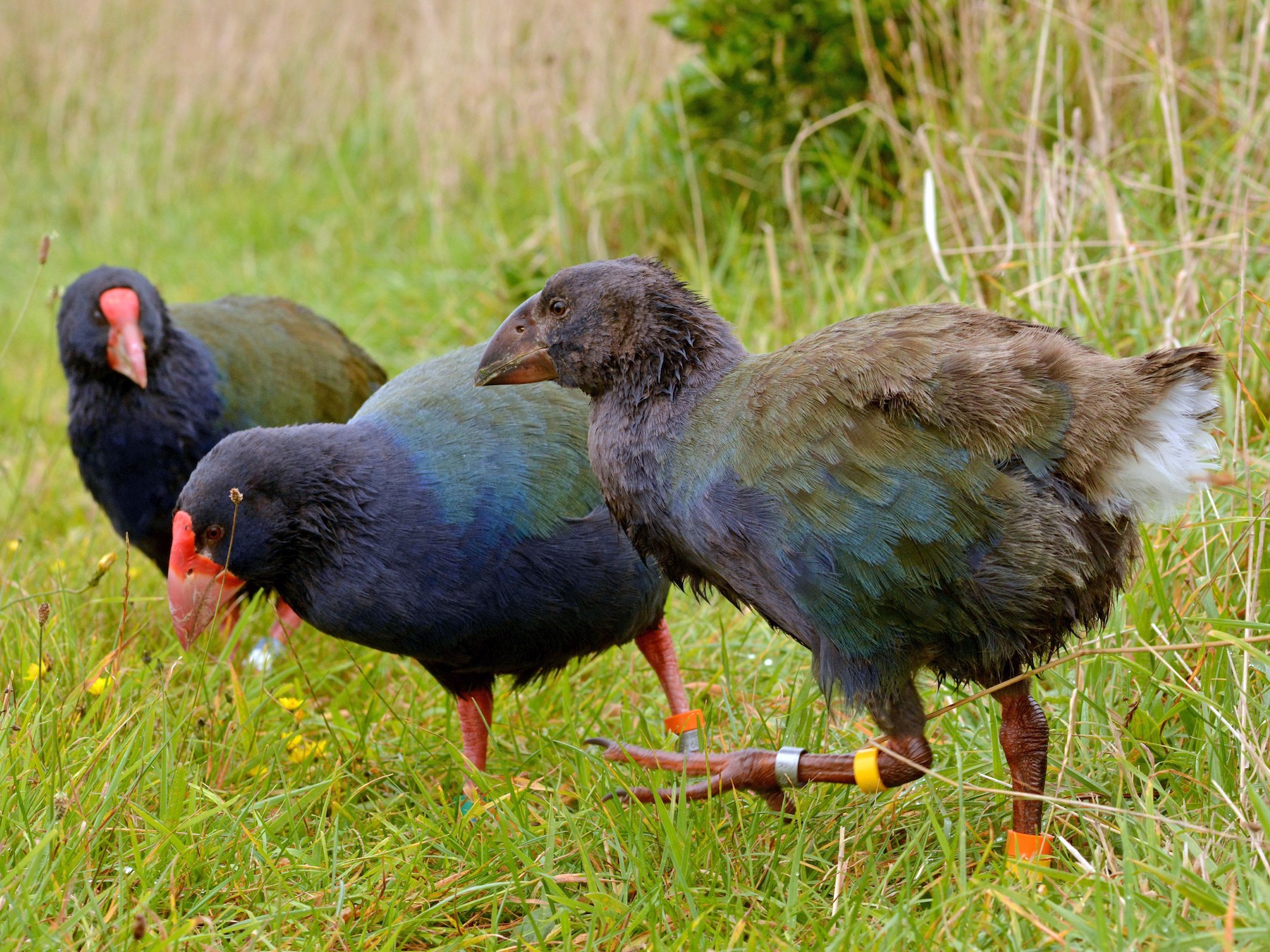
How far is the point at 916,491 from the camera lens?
184 cm

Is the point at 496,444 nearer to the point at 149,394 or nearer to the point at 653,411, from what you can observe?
the point at 653,411

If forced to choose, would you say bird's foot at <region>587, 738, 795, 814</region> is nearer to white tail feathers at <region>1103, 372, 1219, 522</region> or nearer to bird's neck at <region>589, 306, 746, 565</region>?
bird's neck at <region>589, 306, 746, 565</region>

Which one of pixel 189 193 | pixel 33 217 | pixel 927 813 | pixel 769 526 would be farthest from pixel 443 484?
pixel 33 217

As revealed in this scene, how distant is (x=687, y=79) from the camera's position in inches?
168

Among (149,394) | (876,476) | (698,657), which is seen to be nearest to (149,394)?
(149,394)

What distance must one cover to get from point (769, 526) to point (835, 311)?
6.39 feet

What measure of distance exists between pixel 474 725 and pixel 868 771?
85 cm

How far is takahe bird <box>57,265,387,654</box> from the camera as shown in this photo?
123 inches

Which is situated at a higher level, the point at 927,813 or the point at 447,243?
the point at 447,243

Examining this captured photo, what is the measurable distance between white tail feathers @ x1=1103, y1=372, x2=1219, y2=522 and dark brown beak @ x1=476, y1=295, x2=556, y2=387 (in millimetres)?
→ 918

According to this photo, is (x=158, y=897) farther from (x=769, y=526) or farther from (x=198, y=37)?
(x=198, y=37)

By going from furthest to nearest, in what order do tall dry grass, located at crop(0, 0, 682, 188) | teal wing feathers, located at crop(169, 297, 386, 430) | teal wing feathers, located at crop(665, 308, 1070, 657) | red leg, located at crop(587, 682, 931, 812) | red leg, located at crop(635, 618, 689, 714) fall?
tall dry grass, located at crop(0, 0, 682, 188)
teal wing feathers, located at crop(169, 297, 386, 430)
red leg, located at crop(635, 618, 689, 714)
red leg, located at crop(587, 682, 931, 812)
teal wing feathers, located at crop(665, 308, 1070, 657)

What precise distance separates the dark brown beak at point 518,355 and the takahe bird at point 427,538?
183 mm

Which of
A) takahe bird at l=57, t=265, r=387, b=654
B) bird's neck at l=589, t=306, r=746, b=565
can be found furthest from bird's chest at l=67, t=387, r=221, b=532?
bird's neck at l=589, t=306, r=746, b=565
